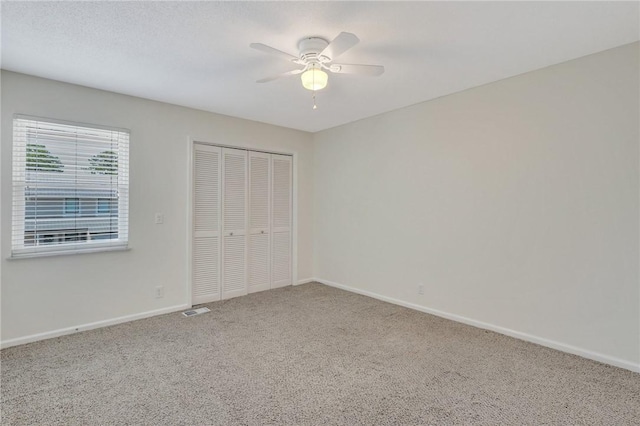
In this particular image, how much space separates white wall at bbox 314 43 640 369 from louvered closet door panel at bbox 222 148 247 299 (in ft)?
5.53

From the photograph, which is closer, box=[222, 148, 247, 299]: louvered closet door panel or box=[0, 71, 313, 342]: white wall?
box=[0, 71, 313, 342]: white wall

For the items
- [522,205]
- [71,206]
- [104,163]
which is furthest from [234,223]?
[522,205]

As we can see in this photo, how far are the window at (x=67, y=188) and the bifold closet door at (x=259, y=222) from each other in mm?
1557

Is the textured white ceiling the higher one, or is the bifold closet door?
the textured white ceiling

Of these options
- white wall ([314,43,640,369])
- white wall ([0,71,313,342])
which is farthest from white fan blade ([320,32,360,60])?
white wall ([0,71,313,342])

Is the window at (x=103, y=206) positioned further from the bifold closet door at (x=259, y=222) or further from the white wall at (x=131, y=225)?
→ the bifold closet door at (x=259, y=222)

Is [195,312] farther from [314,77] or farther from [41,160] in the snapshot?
[314,77]

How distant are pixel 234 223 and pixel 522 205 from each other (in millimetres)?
3316

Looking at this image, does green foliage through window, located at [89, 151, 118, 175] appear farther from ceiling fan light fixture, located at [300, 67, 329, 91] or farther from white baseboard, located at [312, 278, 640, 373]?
white baseboard, located at [312, 278, 640, 373]

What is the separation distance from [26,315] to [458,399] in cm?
361

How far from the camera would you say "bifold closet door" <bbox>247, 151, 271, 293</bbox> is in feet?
14.6

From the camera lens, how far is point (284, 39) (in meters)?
2.23

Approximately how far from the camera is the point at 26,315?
111 inches

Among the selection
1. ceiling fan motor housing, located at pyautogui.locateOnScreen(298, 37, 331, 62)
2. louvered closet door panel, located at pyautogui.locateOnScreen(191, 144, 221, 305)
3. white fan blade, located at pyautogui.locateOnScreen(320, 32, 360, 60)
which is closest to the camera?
white fan blade, located at pyautogui.locateOnScreen(320, 32, 360, 60)
